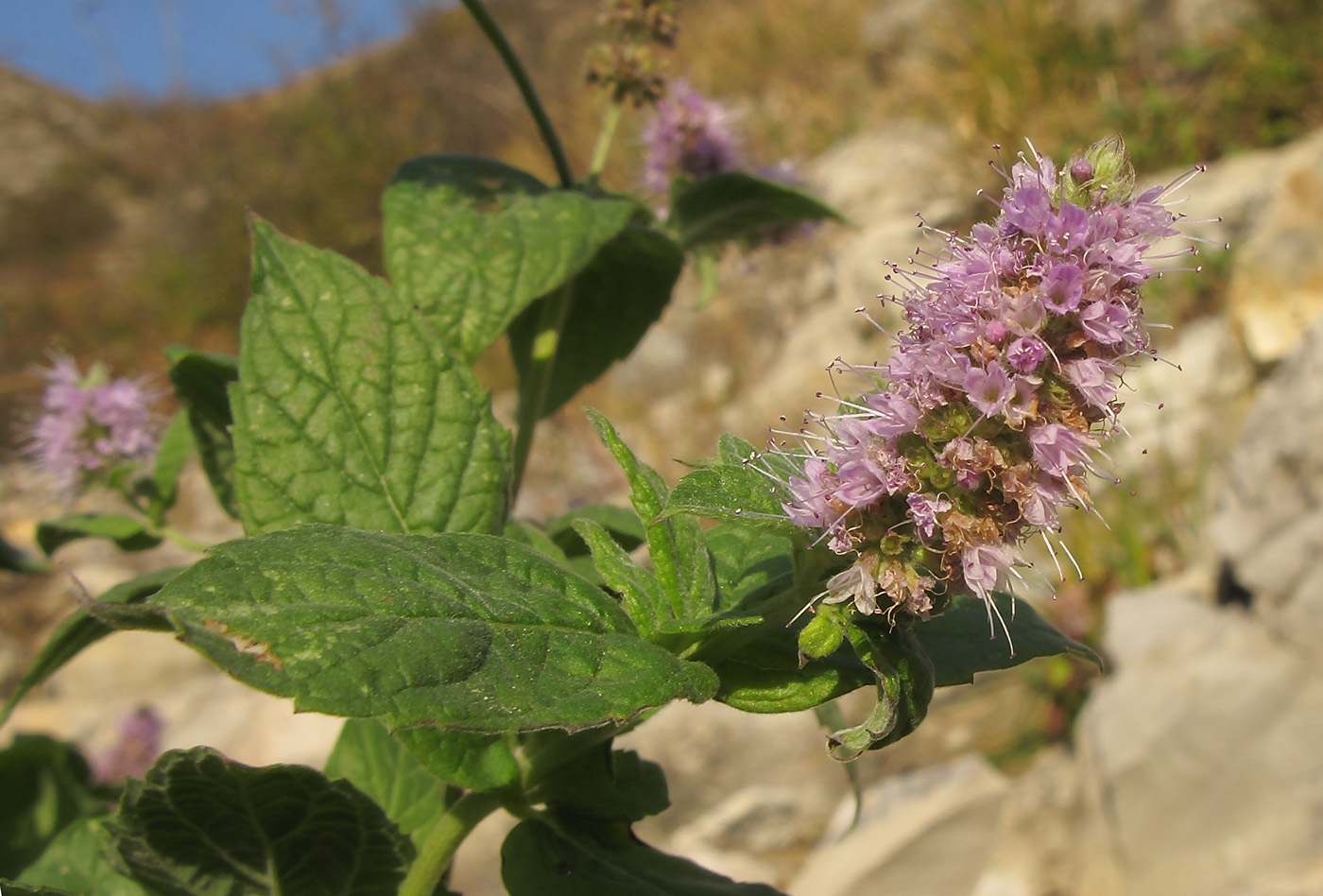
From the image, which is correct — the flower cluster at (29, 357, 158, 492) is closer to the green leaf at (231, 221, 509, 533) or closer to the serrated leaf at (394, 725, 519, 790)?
the green leaf at (231, 221, 509, 533)

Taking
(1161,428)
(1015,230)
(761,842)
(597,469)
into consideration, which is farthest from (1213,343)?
(1015,230)

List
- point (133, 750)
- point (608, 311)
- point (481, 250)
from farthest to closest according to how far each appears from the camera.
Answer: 1. point (133, 750)
2. point (608, 311)
3. point (481, 250)

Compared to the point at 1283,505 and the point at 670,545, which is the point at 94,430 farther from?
the point at 1283,505

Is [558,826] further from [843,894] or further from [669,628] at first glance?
[843,894]

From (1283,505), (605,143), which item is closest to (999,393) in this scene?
(605,143)

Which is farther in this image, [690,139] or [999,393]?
[690,139]

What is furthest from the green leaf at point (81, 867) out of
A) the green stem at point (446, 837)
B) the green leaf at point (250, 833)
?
the green stem at point (446, 837)
